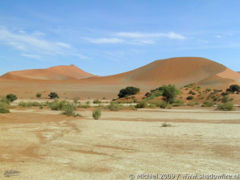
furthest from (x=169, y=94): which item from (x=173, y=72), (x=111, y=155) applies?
(x=173, y=72)

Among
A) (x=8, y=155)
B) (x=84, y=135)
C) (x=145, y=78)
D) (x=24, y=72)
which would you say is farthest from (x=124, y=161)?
(x=24, y=72)

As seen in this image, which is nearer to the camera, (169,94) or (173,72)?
(169,94)

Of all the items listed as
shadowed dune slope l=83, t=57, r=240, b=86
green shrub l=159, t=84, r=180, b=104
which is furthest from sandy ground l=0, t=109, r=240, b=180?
shadowed dune slope l=83, t=57, r=240, b=86

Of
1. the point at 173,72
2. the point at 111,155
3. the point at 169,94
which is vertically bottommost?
the point at 111,155

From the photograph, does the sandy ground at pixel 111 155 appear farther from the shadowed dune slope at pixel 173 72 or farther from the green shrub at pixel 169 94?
the shadowed dune slope at pixel 173 72

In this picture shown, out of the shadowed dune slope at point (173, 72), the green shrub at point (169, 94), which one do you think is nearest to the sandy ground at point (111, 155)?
the green shrub at point (169, 94)

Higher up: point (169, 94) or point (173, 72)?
point (173, 72)

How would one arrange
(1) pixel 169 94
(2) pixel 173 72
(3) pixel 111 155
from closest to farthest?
(3) pixel 111 155, (1) pixel 169 94, (2) pixel 173 72

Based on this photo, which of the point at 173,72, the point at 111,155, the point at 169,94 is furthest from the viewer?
the point at 173,72

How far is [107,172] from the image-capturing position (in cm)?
727

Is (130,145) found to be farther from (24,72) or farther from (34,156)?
(24,72)

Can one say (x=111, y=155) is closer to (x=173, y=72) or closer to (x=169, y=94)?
(x=169, y=94)

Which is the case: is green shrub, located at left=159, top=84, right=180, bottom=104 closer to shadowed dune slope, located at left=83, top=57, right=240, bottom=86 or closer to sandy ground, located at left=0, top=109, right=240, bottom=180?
sandy ground, located at left=0, top=109, right=240, bottom=180

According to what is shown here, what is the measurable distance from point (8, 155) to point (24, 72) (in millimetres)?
192563
